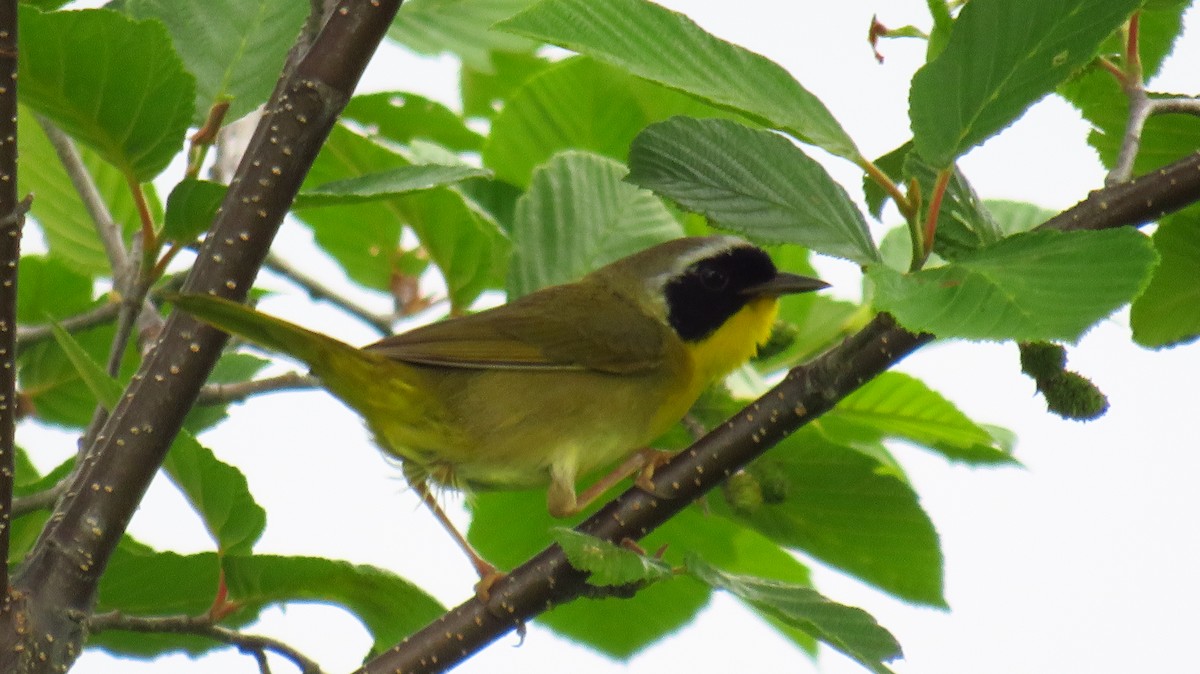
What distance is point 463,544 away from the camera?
334 centimetres

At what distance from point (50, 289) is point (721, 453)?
1.91 metres

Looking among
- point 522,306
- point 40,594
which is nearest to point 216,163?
point 522,306

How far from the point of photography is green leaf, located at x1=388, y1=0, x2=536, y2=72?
12.0ft

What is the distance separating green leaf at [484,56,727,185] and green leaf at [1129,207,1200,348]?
4.36ft

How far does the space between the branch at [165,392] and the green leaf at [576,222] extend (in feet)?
2.84

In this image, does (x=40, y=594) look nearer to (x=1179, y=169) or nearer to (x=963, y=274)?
(x=963, y=274)

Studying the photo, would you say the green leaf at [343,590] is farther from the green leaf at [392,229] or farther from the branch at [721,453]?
the green leaf at [392,229]

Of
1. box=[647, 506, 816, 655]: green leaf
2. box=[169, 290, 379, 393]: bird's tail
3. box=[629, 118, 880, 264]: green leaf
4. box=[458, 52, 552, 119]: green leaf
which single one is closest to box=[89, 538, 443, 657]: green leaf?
box=[169, 290, 379, 393]: bird's tail

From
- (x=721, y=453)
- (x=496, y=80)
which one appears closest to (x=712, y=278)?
(x=496, y=80)

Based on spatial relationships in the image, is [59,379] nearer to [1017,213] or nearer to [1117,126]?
[1017,213]

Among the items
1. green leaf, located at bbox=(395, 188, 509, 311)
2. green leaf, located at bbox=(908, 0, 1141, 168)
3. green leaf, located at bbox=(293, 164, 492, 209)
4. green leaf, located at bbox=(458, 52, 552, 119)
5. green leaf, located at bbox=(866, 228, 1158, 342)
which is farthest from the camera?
green leaf, located at bbox=(458, 52, 552, 119)

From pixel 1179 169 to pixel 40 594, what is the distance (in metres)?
1.87

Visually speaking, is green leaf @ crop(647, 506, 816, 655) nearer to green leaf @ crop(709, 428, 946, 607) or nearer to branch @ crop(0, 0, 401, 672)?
green leaf @ crop(709, 428, 946, 607)

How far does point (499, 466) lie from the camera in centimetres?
344
